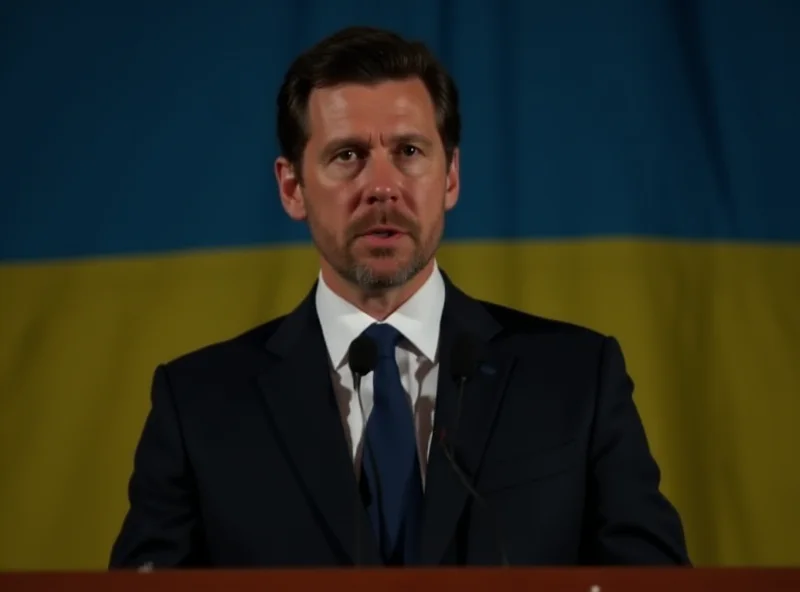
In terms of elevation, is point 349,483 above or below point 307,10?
below

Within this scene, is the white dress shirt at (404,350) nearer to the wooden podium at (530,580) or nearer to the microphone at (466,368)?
the microphone at (466,368)

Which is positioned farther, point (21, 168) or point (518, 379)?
point (21, 168)

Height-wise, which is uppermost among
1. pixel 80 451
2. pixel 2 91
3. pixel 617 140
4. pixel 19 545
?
pixel 2 91

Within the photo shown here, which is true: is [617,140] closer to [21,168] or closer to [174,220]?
[174,220]

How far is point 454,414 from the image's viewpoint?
55.3 inches

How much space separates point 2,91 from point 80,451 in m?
0.64

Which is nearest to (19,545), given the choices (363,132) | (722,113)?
(363,132)

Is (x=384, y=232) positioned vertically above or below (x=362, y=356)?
above

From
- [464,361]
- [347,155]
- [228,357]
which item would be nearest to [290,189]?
[347,155]

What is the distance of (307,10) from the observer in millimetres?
1997

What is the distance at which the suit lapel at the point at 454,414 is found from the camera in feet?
4.28

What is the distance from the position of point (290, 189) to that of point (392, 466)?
490mm

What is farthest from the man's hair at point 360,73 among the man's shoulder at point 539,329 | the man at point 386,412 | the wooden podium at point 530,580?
the wooden podium at point 530,580

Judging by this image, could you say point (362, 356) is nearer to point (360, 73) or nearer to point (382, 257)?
point (382, 257)
